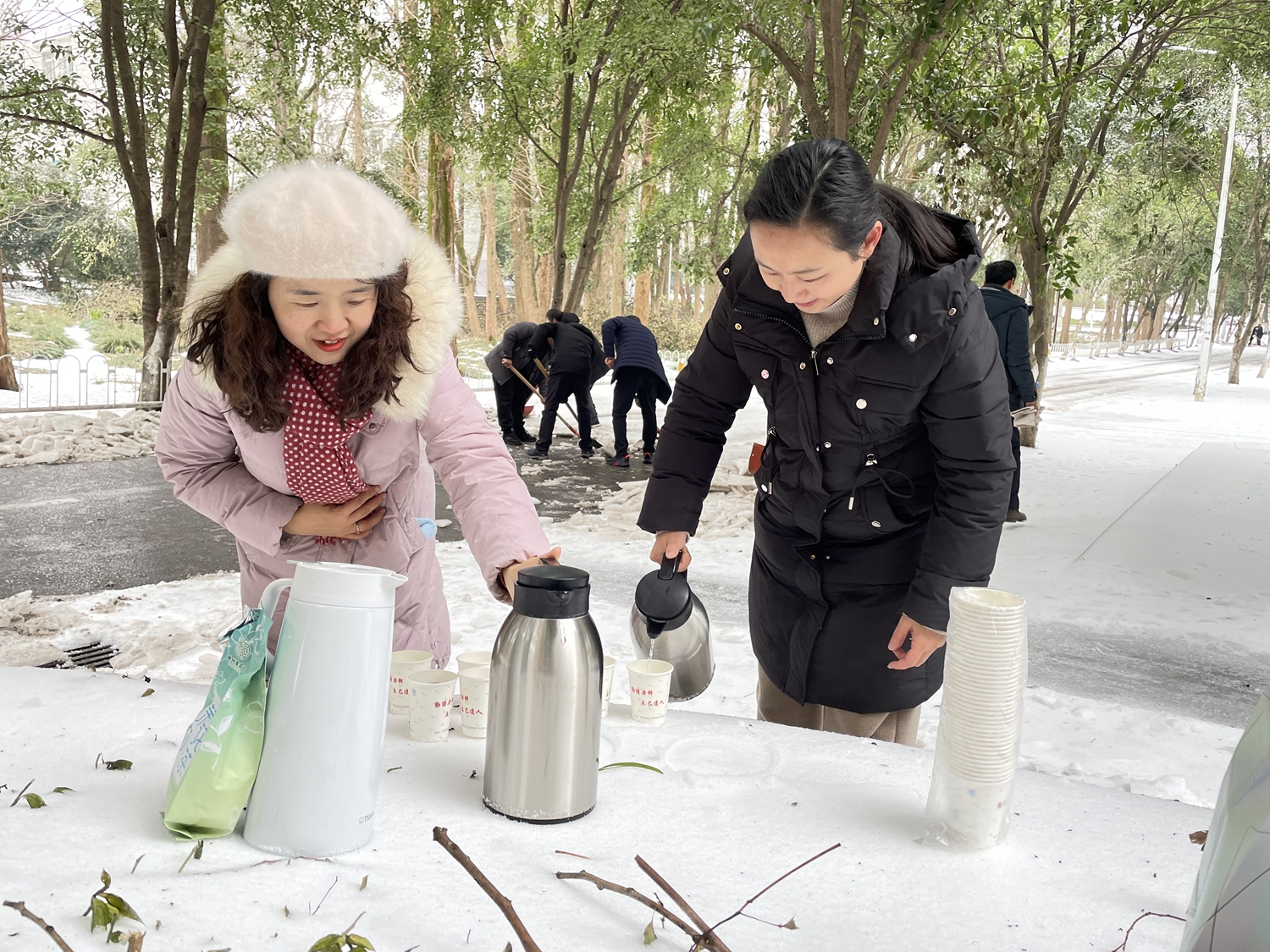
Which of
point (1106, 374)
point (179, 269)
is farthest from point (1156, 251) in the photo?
point (179, 269)

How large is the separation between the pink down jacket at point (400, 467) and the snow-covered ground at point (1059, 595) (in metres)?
1.84

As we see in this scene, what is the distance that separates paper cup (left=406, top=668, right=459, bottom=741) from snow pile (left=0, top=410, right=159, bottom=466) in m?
8.54

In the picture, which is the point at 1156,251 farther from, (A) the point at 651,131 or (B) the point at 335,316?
(B) the point at 335,316

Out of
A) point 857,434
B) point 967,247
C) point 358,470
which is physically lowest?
point 358,470

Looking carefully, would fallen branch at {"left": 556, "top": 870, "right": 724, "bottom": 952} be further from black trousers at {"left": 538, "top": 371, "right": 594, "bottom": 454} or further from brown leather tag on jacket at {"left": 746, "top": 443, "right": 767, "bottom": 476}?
black trousers at {"left": 538, "top": 371, "right": 594, "bottom": 454}

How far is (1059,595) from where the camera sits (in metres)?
5.70

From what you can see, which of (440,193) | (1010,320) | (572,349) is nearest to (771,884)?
(1010,320)

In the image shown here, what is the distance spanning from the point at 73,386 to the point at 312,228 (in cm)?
1673

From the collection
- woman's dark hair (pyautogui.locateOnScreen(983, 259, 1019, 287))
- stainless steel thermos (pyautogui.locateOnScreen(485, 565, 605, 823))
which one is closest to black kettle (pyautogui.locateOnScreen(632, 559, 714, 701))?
stainless steel thermos (pyautogui.locateOnScreen(485, 565, 605, 823))

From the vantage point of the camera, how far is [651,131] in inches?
756

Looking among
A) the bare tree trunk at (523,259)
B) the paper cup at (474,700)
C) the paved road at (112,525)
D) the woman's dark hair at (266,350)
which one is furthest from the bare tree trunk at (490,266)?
the paper cup at (474,700)

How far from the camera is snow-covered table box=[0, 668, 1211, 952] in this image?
1.14 m

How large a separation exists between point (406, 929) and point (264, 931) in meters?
0.16

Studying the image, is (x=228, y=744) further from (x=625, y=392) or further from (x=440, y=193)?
(x=440, y=193)
